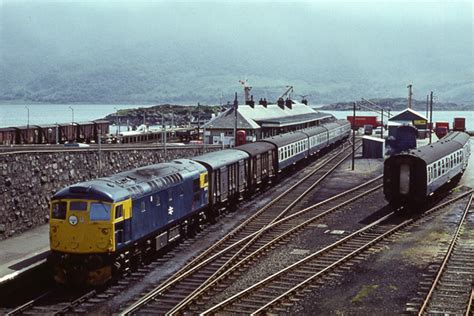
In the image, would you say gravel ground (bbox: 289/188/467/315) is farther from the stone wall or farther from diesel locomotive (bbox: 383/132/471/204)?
the stone wall

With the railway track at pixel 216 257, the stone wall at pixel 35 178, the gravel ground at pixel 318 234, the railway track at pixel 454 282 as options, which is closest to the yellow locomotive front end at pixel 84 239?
the railway track at pixel 216 257

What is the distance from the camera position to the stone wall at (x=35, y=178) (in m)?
27.6

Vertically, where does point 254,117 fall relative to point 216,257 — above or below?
above

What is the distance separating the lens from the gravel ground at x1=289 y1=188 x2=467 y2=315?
66.2 ft

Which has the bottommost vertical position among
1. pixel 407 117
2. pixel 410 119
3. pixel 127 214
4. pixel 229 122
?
pixel 127 214

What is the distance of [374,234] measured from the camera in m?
31.0

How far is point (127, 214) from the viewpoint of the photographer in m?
22.8

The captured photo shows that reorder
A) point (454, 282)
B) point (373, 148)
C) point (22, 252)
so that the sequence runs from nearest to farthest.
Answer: point (454, 282) < point (22, 252) < point (373, 148)

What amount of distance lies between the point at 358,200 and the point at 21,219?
841 inches

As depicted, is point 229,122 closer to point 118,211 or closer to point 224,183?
point 224,183

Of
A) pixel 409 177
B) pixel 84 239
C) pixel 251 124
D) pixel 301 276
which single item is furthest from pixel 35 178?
pixel 251 124

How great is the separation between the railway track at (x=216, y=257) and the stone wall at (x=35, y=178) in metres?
8.55

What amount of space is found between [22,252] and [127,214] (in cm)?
514

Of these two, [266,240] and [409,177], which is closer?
[266,240]
